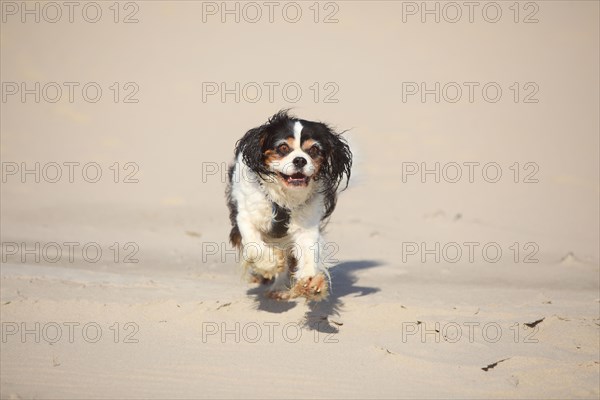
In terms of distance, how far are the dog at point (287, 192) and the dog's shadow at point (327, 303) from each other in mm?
224

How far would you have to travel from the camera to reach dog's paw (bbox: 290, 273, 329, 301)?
484 cm

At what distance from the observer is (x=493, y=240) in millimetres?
9680

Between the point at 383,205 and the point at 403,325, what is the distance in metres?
7.27

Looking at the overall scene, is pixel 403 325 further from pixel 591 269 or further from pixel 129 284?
pixel 591 269

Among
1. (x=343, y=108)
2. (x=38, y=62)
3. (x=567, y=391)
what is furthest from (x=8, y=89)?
(x=567, y=391)

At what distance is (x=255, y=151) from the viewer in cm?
525

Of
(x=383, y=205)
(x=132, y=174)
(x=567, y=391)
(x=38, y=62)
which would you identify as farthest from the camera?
(x=38, y=62)

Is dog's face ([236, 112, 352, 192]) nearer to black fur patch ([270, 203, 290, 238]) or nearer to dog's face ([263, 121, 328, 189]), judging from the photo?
dog's face ([263, 121, 328, 189])

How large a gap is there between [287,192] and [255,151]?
39 centimetres
